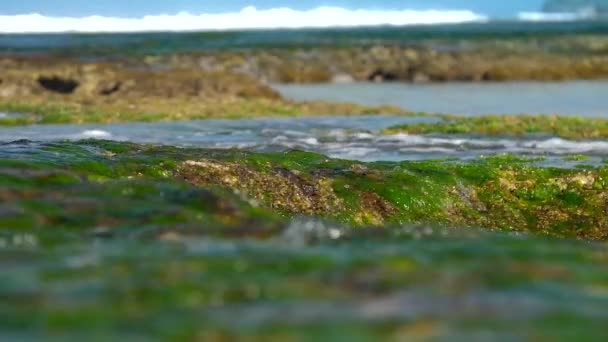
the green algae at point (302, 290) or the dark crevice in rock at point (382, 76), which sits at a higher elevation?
the green algae at point (302, 290)

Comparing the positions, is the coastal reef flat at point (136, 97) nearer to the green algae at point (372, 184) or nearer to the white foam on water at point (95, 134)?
the white foam on water at point (95, 134)

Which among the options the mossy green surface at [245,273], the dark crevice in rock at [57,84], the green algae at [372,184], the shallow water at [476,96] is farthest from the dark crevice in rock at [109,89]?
the mossy green surface at [245,273]

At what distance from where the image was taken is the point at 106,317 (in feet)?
25.4

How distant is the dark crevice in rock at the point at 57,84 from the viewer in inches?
2509

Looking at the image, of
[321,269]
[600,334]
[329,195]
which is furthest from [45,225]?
[329,195]

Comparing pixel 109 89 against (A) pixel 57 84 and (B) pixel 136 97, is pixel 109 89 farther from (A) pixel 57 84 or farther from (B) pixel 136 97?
(A) pixel 57 84

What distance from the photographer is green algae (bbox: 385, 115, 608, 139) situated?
36041 mm

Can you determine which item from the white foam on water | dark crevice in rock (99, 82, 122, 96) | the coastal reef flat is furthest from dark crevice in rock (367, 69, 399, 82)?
the white foam on water

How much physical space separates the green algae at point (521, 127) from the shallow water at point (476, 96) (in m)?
9.32

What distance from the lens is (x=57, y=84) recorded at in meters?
64.7

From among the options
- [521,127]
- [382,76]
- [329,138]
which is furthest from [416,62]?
[329,138]

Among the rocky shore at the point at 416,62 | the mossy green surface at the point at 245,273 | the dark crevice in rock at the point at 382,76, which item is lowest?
the dark crevice in rock at the point at 382,76

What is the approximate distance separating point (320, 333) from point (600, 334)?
2.15m

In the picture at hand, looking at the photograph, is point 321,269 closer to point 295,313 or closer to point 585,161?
point 295,313
